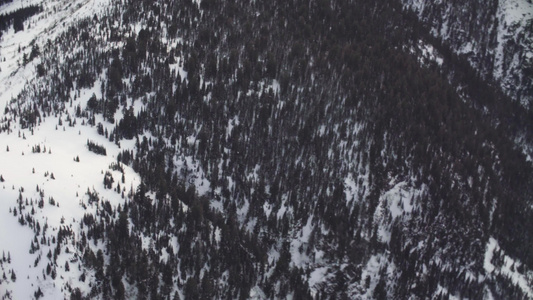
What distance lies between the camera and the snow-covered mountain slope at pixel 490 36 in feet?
569

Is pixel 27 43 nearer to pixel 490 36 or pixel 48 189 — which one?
pixel 48 189

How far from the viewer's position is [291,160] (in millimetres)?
→ 100688

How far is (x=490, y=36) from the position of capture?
178 meters

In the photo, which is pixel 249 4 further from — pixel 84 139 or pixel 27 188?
pixel 27 188

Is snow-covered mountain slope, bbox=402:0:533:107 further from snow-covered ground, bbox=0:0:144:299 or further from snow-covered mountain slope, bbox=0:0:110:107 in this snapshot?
snow-covered ground, bbox=0:0:144:299

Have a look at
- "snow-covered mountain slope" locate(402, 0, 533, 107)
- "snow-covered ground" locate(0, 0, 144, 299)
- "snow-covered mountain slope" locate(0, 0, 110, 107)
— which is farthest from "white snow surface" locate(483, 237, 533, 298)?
"snow-covered mountain slope" locate(0, 0, 110, 107)

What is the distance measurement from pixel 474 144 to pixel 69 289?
342ft

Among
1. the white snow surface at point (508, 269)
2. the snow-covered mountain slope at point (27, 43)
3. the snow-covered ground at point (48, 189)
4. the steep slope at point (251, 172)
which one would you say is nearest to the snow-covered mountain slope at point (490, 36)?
the steep slope at point (251, 172)

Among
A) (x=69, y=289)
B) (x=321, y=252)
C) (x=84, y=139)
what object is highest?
(x=84, y=139)

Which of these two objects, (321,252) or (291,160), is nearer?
(321,252)

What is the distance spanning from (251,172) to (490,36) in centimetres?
13300

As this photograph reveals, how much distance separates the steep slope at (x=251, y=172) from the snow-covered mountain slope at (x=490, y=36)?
162ft

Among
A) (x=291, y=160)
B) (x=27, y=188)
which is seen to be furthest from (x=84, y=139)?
(x=291, y=160)

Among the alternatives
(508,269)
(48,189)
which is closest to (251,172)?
(48,189)
